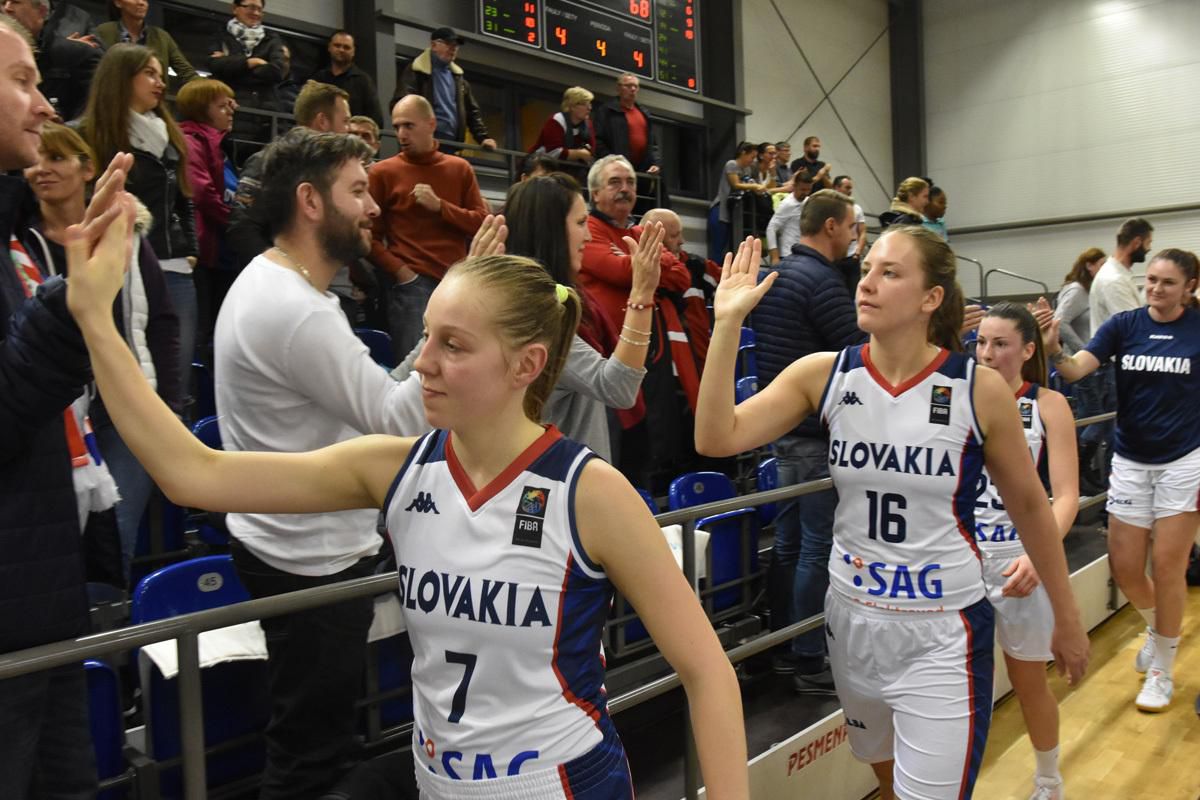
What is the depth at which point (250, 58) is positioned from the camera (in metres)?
5.30

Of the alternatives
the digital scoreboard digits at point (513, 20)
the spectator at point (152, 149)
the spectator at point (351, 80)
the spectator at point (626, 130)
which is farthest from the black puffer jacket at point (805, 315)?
the digital scoreboard digits at point (513, 20)

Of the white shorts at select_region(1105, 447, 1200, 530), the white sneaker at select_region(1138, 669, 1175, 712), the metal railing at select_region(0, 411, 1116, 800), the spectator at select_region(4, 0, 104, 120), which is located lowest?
the white sneaker at select_region(1138, 669, 1175, 712)

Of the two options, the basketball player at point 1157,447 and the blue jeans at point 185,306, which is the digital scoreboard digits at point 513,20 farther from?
the basketball player at point 1157,447

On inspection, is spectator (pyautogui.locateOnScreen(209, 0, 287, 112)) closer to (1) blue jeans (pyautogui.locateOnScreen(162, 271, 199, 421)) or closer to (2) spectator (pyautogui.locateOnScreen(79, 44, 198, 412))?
(2) spectator (pyautogui.locateOnScreen(79, 44, 198, 412))

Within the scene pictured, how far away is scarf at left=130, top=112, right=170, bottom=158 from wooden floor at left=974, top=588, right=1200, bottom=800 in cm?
356

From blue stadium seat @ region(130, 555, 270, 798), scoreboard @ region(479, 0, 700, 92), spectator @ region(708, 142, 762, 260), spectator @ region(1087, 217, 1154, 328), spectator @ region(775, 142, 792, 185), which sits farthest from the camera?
spectator @ region(775, 142, 792, 185)

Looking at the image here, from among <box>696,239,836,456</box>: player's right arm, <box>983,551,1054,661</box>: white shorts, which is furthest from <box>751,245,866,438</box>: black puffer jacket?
<box>696,239,836,456</box>: player's right arm

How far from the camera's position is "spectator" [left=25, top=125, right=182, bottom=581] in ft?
7.88

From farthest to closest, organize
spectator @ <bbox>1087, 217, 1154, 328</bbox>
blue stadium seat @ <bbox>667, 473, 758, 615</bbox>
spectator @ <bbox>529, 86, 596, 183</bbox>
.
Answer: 1. spectator @ <bbox>529, 86, 596, 183</bbox>
2. spectator @ <bbox>1087, 217, 1154, 328</bbox>
3. blue stadium seat @ <bbox>667, 473, 758, 615</bbox>

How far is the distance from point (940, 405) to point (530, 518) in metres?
1.18

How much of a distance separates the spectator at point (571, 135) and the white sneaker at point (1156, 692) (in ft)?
15.8

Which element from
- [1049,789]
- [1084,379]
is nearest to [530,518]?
[1049,789]

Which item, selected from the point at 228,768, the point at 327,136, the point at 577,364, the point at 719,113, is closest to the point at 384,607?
the point at 228,768

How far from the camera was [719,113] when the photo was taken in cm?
1070
